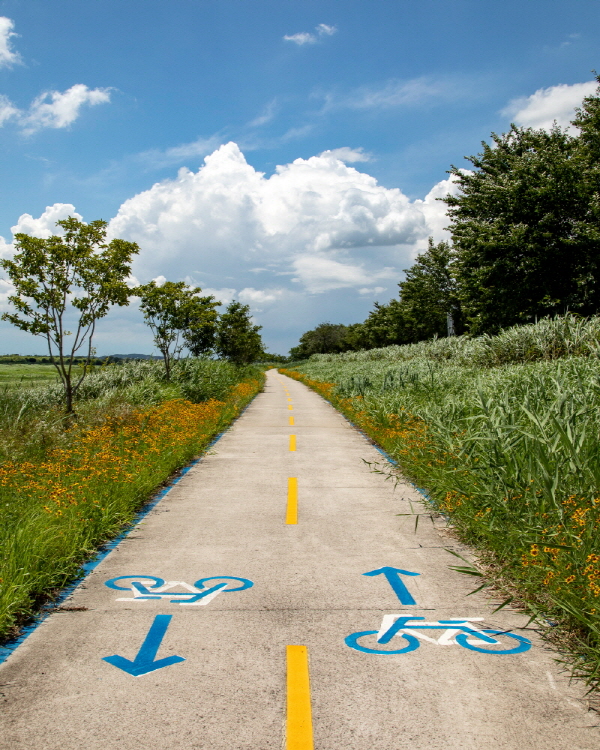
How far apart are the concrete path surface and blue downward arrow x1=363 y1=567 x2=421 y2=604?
27 millimetres

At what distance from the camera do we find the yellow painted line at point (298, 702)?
8.98ft

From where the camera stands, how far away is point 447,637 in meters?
3.83

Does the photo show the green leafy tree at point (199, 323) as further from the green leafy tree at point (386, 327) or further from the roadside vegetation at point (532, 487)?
the green leafy tree at point (386, 327)

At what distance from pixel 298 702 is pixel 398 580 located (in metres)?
2.04

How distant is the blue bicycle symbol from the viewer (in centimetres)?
365

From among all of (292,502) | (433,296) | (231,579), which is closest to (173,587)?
(231,579)

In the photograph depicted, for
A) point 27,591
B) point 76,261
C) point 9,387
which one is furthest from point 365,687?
point 9,387

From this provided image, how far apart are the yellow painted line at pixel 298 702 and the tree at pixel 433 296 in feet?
159

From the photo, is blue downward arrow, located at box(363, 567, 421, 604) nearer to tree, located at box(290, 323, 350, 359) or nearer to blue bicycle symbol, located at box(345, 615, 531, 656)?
blue bicycle symbol, located at box(345, 615, 531, 656)

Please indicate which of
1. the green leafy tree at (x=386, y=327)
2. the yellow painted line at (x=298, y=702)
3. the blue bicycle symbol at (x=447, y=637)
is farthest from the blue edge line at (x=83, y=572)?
the green leafy tree at (x=386, y=327)

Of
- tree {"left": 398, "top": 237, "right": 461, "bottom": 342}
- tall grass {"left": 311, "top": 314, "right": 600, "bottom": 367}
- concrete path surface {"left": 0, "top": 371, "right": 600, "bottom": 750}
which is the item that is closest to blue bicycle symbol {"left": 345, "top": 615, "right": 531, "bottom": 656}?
concrete path surface {"left": 0, "top": 371, "right": 600, "bottom": 750}

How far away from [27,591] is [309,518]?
3.48 metres

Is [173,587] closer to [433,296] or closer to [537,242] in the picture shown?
[537,242]

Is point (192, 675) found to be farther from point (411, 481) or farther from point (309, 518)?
point (411, 481)
